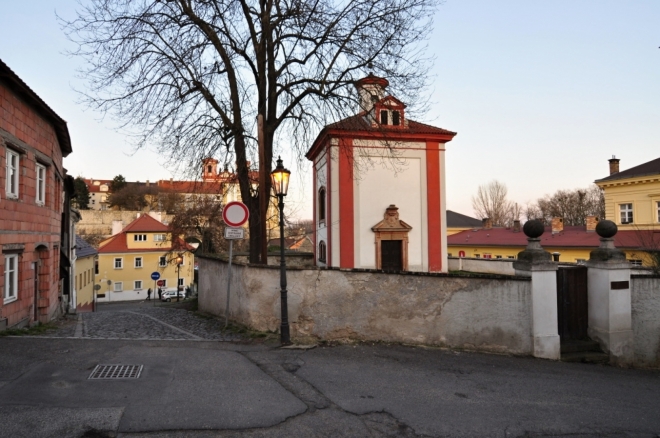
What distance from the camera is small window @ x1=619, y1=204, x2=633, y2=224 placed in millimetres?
35000

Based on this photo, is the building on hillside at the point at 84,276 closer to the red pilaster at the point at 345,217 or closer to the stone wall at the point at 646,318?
the red pilaster at the point at 345,217

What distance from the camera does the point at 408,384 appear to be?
19.7ft

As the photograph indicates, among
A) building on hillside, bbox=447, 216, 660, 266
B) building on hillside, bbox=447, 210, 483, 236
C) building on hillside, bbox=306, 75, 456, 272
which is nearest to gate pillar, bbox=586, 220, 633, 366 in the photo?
building on hillside, bbox=306, 75, 456, 272

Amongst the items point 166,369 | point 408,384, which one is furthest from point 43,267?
point 408,384

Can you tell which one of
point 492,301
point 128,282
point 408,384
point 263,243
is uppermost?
point 263,243

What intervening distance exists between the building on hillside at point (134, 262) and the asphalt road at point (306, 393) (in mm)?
41744

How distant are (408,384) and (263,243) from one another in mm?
5972

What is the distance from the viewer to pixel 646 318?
889 centimetres

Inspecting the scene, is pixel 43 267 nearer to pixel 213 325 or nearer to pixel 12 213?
pixel 12 213

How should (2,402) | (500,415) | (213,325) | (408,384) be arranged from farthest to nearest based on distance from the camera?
(213,325) < (408,384) < (500,415) < (2,402)

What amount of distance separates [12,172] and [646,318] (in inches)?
544

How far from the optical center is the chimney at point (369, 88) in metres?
12.9

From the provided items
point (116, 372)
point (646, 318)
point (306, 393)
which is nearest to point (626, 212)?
point (646, 318)

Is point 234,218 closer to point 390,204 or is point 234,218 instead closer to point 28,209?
point 28,209
